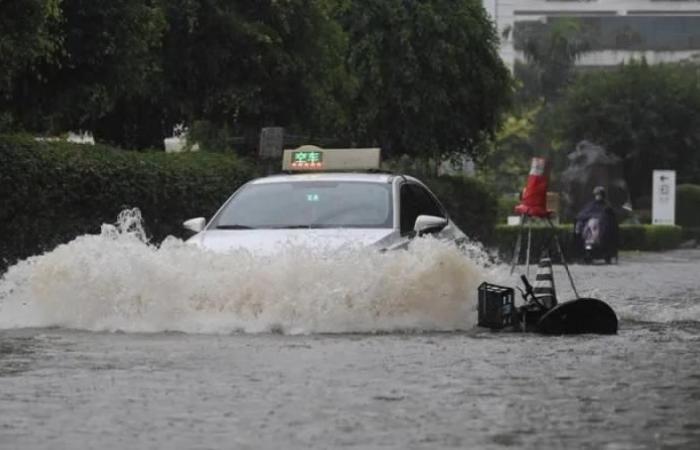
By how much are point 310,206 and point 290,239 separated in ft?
4.75

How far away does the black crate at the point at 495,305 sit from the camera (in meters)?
14.2

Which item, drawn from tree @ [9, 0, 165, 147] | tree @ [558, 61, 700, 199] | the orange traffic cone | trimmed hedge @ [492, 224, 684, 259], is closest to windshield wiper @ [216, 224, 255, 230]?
the orange traffic cone

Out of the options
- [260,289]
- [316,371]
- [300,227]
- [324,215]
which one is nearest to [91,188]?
[324,215]

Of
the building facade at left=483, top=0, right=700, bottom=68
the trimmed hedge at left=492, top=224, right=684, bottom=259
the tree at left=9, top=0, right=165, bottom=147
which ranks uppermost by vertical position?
the building facade at left=483, top=0, right=700, bottom=68

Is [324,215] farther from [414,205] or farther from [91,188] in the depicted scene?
[91,188]

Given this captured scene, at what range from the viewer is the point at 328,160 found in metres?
19.2

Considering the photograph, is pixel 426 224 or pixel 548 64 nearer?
pixel 426 224

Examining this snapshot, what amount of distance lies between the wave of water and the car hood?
22cm

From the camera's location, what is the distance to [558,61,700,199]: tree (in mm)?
77312

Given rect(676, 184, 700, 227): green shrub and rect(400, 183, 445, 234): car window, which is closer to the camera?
rect(400, 183, 445, 234): car window

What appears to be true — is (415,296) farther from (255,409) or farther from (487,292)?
(255,409)

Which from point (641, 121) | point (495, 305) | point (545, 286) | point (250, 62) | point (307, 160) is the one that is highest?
point (641, 121)

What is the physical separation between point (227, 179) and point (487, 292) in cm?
1098

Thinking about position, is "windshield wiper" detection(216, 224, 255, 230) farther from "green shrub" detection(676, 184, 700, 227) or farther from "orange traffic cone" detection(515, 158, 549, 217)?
"green shrub" detection(676, 184, 700, 227)
